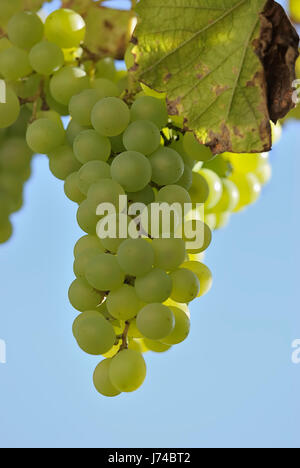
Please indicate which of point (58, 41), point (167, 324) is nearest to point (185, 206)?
point (167, 324)

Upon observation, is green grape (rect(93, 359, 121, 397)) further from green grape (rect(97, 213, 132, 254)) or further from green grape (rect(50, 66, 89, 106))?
green grape (rect(50, 66, 89, 106))

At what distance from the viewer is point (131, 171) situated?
672 millimetres

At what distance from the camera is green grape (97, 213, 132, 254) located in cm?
65

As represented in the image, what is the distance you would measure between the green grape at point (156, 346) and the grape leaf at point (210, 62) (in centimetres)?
24

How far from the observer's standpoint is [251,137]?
0.69 meters

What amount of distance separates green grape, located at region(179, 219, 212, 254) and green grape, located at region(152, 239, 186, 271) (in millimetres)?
57

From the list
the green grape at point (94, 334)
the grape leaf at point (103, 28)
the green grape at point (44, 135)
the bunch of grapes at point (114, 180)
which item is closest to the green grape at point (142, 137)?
the bunch of grapes at point (114, 180)

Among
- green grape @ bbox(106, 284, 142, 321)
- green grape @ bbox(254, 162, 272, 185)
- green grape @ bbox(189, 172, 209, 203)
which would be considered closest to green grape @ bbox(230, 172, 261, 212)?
green grape @ bbox(254, 162, 272, 185)

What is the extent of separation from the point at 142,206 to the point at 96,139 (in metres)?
0.11

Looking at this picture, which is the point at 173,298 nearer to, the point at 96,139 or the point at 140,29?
the point at 96,139

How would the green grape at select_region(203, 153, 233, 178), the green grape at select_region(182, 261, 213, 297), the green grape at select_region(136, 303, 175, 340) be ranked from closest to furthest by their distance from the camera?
1. the green grape at select_region(136, 303, 175, 340)
2. the green grape at select_region(182, 261, 213, 297)
3. the green grape at select_region(203, 153, 233, 178)

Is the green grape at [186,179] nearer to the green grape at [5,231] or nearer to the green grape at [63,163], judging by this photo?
the green grape at [63,163]

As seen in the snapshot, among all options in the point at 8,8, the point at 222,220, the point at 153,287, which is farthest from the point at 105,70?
the point at 153,287

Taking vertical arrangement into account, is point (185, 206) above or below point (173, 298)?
above
